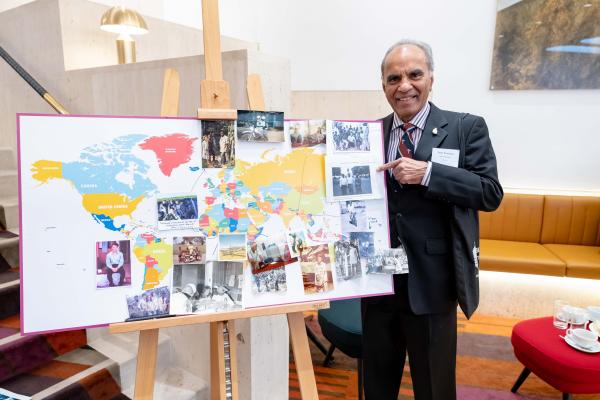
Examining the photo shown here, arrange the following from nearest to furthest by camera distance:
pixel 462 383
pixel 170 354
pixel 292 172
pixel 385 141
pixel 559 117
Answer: pixel 292 172 < pixel 385 141 < pixel 170 354 < pixel 462 383 < pixel 559 117

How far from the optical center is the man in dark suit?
1269 millimetres

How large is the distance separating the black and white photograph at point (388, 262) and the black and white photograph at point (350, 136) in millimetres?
362

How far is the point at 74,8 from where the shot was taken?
2.49m

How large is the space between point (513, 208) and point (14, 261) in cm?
385

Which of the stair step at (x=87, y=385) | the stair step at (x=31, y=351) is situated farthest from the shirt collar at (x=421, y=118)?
the stair step at (x=31, y=351)

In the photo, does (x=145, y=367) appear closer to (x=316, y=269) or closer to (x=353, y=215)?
(x=316, y=269)

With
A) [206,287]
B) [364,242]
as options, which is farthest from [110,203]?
[364,242]

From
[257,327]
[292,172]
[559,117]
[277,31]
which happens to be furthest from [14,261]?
[559,117]

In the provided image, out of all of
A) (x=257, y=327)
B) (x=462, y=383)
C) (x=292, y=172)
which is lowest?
(x=462, y=383)

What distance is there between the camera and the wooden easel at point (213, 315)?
3.73 feet

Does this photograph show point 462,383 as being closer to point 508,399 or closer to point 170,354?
point 508,399

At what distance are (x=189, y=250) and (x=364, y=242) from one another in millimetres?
582

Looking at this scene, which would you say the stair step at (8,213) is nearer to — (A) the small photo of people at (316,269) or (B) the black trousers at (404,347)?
(A) the small photo of people at (316,269)

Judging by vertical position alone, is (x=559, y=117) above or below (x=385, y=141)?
above
